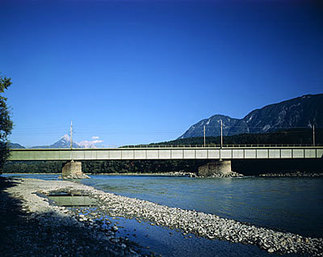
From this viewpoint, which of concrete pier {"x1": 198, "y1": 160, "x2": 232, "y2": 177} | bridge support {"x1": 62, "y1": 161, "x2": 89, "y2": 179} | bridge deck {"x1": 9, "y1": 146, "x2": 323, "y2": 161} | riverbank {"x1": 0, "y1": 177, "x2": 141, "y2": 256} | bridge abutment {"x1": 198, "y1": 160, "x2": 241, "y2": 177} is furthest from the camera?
concrete pier {"x1": 198, "y1": 160, "x2": 232, "y2": 177}

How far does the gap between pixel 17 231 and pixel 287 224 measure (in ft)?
52.2

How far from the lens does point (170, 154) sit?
242ft

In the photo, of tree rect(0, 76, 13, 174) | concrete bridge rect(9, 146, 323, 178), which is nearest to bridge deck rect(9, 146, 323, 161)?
concrete bridge rect(9, 146, 323, 178)

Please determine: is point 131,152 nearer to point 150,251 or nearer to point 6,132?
point 6,132

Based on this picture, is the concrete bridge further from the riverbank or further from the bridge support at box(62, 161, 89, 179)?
the riverbank

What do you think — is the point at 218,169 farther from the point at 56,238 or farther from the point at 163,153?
the point at 56,238

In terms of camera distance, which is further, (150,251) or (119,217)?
(119,217)

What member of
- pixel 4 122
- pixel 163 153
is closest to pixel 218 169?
pixel 163 153

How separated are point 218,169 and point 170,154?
1525 centimetres

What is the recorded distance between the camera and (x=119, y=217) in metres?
17.8

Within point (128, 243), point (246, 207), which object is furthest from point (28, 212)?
point (246, 207)

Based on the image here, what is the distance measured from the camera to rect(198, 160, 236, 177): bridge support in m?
73.9

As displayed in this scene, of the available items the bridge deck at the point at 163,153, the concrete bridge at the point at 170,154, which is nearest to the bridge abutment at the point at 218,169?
the concrete bridge at the point at 170,154

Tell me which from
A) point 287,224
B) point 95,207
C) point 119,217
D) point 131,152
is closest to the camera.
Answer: point 287,224
